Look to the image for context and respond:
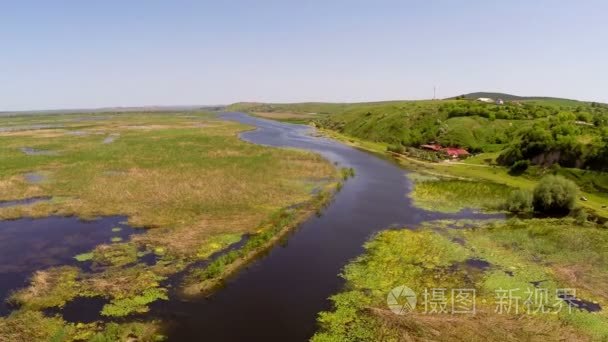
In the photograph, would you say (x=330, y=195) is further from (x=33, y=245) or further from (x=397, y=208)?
(x=33, y=245)

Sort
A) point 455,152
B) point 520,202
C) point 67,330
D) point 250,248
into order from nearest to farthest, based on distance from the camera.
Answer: point 67,330, point 250,248, point 520,202, point 455,152

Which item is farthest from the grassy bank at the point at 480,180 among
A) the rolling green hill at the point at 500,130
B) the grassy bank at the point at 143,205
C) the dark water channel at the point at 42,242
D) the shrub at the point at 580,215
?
the dark water channel at the point at 42,242

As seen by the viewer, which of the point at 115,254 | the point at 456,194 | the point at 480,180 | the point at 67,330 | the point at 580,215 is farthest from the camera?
the point at 480,180

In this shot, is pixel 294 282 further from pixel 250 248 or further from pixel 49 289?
pixel 49 289

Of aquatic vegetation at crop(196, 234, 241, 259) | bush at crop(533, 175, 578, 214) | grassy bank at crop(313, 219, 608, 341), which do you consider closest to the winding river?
grassy bank at crop(313, 219, 608, 341)

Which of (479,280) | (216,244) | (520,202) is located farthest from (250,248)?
(520,202)

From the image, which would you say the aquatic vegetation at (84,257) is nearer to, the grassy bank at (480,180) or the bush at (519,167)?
the grassy bank at (480,180)
